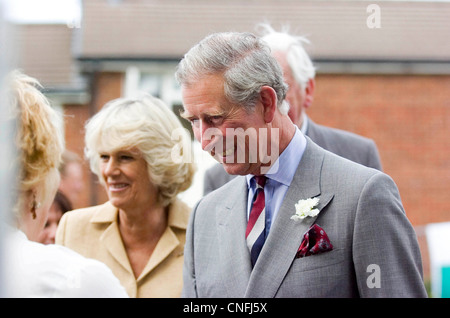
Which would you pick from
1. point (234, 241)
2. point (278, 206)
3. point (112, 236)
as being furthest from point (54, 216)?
point (278, 206)

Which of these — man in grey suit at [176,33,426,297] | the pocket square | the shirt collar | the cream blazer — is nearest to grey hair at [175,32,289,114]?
man in grey suit at [176,33,426,297]

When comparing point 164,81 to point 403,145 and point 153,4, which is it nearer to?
point 153,4

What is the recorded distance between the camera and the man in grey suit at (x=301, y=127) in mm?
3939

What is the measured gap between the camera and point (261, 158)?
2.61 m

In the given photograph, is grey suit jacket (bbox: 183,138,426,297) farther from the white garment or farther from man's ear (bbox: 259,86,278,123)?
the white garment

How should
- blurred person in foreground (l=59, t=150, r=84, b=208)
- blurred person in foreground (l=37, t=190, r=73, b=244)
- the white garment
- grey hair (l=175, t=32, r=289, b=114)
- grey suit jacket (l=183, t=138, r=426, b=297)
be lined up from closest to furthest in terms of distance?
the white garment < grey suit jacket (l=183, t=138, r=426, b=297) < grey hair (l=175, t=32, r=289, b=114) < blurred person in foreground (l=37, t=190, r=73, b=244) < blurred person in foreground (l=59, t=150, r=84, b=208)

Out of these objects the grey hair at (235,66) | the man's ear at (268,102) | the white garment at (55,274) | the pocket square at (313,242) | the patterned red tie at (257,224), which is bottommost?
the white garment at (55,274)

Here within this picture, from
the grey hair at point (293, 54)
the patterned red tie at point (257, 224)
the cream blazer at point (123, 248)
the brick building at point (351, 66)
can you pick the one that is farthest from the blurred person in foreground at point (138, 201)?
the brick building at point (351, 66)

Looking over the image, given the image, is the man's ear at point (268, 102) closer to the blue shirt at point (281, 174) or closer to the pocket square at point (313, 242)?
the blue shirt at point (281, 174)

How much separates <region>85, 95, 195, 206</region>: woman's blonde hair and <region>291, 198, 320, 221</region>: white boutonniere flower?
143cm

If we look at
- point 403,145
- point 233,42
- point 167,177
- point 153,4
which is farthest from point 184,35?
point 233,42

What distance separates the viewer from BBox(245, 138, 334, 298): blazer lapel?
98.0 inches

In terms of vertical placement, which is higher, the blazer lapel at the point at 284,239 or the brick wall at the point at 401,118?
the brick wall at the point at 401,118

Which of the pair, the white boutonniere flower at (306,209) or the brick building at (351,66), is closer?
the white boutonniere flower at (306,209)
